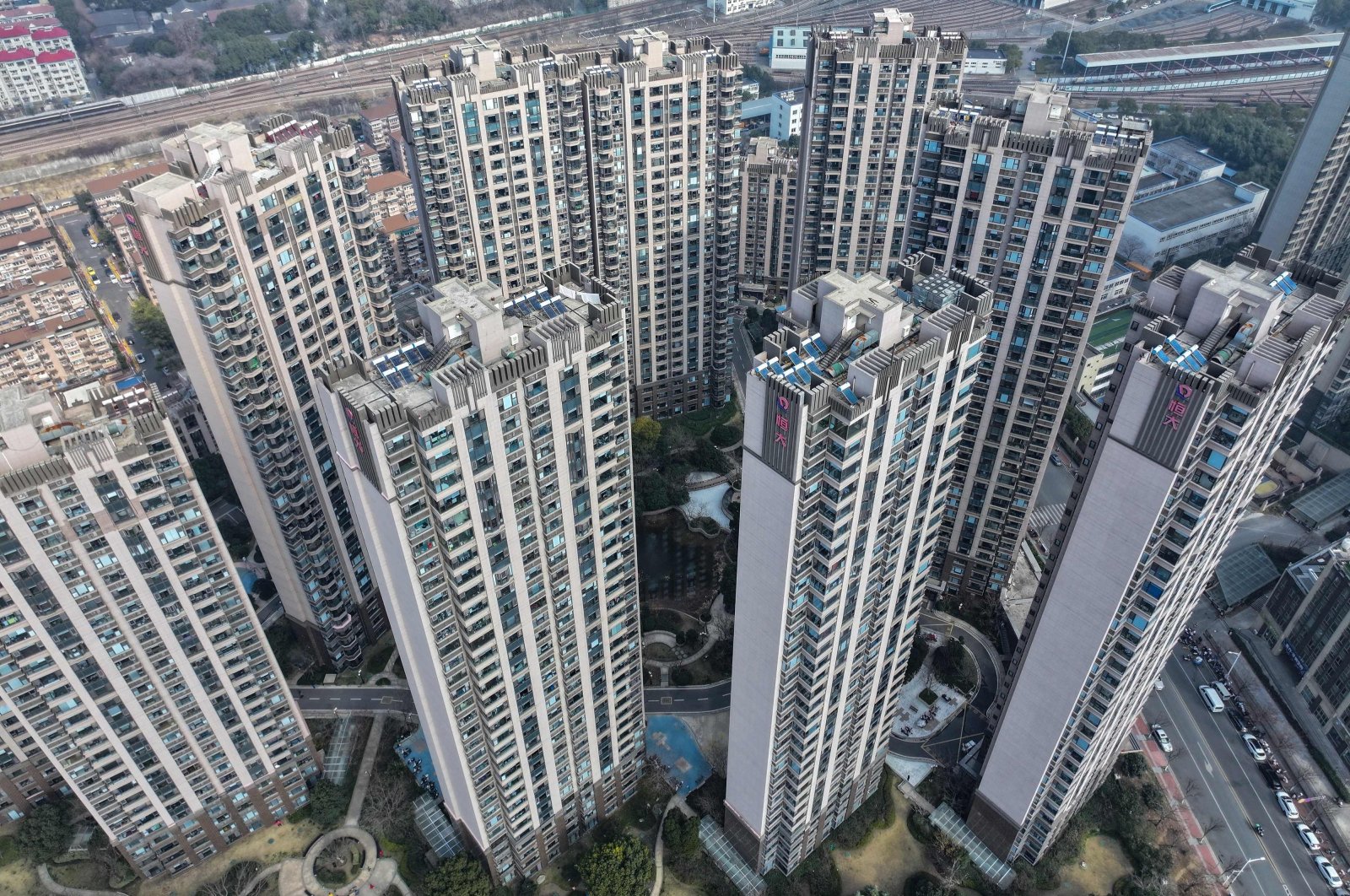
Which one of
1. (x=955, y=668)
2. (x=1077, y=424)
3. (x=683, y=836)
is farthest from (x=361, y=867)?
(x=1077, y=424)

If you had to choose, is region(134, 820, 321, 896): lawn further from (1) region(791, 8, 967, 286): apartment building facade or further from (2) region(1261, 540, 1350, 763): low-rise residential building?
(2) region(1261, 540, 1350, 763): low-rise residential building

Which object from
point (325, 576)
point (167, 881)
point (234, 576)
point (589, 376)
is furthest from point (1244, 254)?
point (167, 881)

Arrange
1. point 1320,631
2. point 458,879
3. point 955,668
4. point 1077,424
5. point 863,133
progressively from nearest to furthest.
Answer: point 458,879
point 1320,631
point 955,668
point 863,133
point 1077,424

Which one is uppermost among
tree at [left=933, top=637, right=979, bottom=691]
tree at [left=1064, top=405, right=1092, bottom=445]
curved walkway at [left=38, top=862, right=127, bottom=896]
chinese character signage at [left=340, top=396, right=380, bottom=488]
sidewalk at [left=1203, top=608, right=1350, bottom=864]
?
chinese character signage at [left=340, top=396, right=380, bottom=488]

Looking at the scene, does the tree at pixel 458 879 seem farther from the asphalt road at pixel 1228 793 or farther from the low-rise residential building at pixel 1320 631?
the low-rise residential building at pixel 1320 631

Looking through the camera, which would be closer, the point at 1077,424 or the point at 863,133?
the point at 863,133

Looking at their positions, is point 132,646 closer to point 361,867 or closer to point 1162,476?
point 361,867

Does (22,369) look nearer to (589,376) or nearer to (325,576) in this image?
(325,576)

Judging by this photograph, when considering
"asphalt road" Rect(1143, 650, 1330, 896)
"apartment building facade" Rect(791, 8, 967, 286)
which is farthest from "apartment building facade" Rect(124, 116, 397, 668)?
"asphalt road" Rect(1143, 650, 1330, 896)
